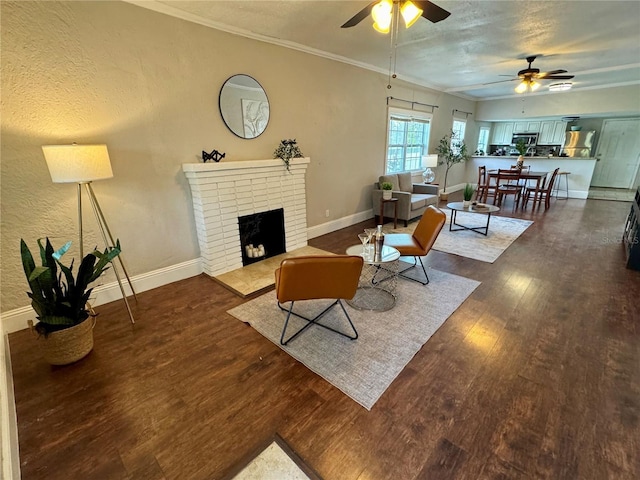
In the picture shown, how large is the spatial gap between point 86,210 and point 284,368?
2295 mm

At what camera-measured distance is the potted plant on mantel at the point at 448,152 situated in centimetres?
732

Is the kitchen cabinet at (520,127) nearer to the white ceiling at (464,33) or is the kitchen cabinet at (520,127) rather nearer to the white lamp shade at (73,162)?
the white ceiling at (464,33)

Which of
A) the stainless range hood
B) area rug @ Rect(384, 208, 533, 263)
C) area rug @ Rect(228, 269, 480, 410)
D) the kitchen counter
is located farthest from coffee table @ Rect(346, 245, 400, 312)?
the stainless range hood

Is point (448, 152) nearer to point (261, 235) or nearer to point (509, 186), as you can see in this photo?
point (509, 186)

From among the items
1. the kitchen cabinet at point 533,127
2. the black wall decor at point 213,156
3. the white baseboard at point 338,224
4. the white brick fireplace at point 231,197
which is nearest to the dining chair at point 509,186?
the white baseboard at point 338,224

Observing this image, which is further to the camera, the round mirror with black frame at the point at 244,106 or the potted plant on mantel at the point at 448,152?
the potted plant on mantel at the point at 448,152

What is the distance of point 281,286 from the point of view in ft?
6.70

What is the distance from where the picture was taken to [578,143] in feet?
→ 28.7

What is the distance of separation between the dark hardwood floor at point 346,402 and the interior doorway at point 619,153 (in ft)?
29.4

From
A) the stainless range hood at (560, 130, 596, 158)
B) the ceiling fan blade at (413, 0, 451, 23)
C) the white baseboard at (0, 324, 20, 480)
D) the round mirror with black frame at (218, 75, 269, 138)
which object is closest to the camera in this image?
the white baseboard at (0, 324, 20, 480)

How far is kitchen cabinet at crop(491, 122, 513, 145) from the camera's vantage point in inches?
378

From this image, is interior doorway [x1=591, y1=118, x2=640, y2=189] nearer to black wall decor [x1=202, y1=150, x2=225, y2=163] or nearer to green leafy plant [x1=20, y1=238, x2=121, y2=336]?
black wall decor [x1=202, y1=150, x2=225, y2=163]

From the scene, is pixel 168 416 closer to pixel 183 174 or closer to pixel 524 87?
pixel 183 174

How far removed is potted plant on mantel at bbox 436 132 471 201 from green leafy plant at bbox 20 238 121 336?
7.10 meters
